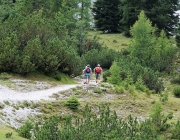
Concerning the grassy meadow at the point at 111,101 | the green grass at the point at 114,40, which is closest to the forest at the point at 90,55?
the grassy meadow at the point at 111,101

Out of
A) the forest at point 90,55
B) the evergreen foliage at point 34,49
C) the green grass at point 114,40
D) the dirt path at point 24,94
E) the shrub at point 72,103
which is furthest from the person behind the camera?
the green grass at point 114,40

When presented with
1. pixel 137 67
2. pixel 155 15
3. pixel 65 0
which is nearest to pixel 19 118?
pixel 137 67

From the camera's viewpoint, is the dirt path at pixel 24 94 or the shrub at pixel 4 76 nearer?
the dirt path at pixel 24 94

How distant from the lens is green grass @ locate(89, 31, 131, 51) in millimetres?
64631

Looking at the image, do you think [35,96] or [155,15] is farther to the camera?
[155,15]

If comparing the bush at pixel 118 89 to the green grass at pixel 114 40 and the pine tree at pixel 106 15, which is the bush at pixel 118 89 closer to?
the green grass at pixel 114 40

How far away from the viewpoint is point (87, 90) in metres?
26.4

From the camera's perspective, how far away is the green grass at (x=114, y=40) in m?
64.6

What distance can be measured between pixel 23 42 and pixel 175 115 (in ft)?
45.6

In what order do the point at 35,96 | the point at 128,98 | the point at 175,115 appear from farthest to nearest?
the point at 128,98 < the point at 175,115 < the point at 35,96

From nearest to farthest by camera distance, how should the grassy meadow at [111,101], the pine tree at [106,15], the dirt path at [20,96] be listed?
the dirt path at [20,96], the grassy meadow at [111,101], the pine tree at [106,15]

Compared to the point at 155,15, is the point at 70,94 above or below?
below

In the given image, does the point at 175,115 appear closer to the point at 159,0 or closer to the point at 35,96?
the point at 35,96

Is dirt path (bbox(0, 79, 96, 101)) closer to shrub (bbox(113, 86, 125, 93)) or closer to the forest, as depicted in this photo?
the forest
